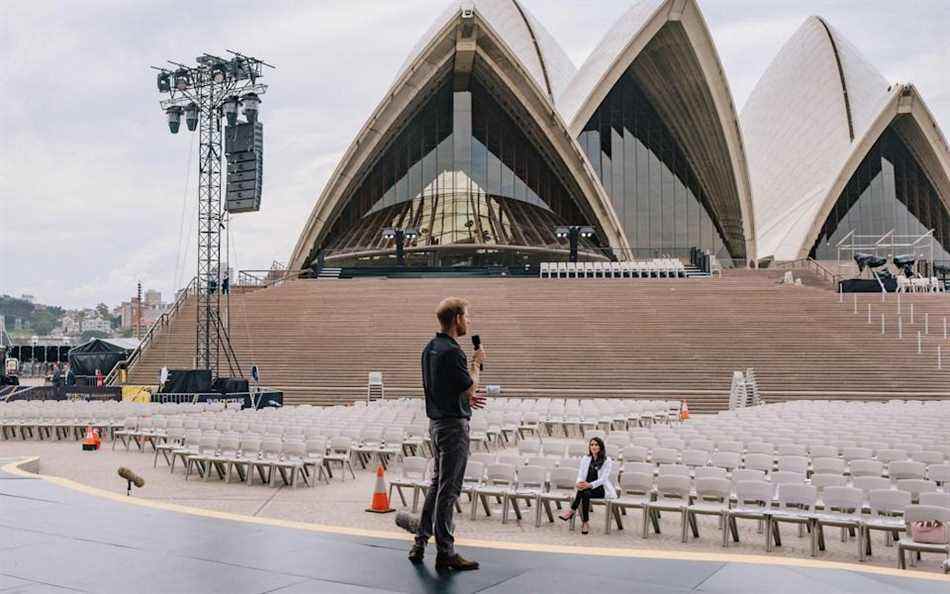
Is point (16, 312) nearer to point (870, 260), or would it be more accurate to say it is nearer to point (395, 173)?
point (395, 173)

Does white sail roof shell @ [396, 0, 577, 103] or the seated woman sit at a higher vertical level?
white sail roof shell @ [396, 0, 577, 103]

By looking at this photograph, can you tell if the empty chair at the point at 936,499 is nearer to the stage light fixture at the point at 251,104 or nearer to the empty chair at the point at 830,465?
the empty chair at the point at 830,465

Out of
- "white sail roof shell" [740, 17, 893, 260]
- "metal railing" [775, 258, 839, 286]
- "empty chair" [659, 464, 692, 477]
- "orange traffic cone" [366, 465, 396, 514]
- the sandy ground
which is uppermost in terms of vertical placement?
"white sail roof shell" [740, 17, 893, 260]

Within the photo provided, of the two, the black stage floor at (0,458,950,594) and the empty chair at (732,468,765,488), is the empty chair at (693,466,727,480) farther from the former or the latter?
the black stage floor at (0,458,950,594)

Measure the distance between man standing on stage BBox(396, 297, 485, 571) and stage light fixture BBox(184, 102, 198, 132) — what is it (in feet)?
86.4

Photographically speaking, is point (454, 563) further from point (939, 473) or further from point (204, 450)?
point (204, 450)

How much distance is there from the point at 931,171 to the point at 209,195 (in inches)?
2018

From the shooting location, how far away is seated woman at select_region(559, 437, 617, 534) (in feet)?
27.7

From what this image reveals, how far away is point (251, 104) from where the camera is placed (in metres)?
28.6

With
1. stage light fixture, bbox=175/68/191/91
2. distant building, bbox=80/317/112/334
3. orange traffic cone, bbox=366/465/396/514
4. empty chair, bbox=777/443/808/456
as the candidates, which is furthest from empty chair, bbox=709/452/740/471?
distant building, bbox=80/317/112/334

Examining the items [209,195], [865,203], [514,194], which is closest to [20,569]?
[209,195]

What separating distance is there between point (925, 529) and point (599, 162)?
52.7 m

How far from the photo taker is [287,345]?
99.5 feet

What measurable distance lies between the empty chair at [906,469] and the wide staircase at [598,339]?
14534 mm
